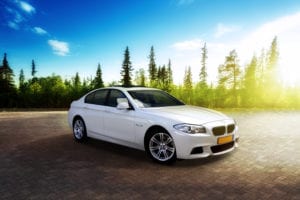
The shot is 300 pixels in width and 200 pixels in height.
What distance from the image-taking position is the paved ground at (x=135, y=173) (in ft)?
13.8

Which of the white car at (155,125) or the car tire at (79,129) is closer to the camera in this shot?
the white car at (155,125)

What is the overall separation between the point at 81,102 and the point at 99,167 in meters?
3.12

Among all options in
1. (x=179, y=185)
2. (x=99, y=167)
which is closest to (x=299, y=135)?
(x=179, y=185)

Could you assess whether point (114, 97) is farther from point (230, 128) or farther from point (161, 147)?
point (230, 128)

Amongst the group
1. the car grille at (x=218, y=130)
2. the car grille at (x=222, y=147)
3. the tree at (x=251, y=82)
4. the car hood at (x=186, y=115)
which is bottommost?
the car grille at (x=222, y=147)

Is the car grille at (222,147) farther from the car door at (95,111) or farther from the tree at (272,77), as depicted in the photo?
the tree at (272,77)

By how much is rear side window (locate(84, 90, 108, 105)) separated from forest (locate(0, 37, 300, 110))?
10.8 metres

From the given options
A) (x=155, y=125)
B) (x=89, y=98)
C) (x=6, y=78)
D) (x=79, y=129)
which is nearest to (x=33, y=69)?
(x=6, y=78)

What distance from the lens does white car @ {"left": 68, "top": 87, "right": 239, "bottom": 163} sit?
18.2ft

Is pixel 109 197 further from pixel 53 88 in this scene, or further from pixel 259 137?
pixel 53 88

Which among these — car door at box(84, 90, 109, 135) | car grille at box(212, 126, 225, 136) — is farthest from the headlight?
car door at box(84, 90, 109, 135)

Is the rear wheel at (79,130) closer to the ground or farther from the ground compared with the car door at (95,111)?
closer to the ground

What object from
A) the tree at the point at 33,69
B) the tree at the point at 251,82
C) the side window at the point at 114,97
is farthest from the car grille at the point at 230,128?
the tree at the point at 33,69

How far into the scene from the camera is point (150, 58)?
80.4 metres
